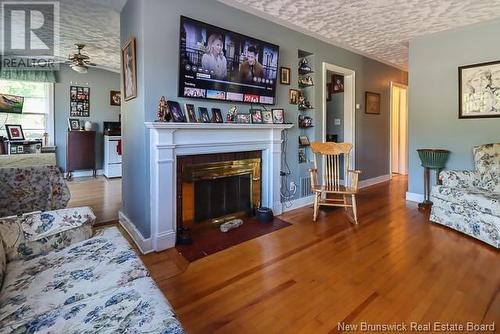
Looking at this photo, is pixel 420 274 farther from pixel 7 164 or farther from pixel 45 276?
pixel 7 164

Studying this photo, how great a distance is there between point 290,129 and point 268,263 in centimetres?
194

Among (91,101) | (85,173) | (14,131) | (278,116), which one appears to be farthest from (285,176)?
(14,131)

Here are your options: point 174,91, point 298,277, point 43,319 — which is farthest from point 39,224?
point 298,277

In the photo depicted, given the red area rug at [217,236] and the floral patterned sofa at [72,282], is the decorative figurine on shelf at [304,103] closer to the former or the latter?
the red area rug at [217,236]

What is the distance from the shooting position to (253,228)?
289 cm

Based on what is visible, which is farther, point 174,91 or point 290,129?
point 290,129

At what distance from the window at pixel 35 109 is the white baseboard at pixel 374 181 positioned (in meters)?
6.41

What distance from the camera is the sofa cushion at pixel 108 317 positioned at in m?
0.86

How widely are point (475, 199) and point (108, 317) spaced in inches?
122

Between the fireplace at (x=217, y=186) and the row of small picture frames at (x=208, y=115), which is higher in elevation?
the row of small picture frames at (x=208, y=115)

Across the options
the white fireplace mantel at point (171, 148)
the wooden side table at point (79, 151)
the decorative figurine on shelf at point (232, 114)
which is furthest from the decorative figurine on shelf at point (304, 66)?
the wooden side table at point (79, 151)

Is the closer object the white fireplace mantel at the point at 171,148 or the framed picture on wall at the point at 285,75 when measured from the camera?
the white fireplace mantel at the point at 171,148

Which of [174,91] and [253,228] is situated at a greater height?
[174,91]

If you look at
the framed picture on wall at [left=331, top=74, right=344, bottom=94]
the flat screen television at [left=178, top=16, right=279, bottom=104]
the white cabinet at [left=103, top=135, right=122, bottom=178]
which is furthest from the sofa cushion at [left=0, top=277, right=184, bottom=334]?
the white cabinet at [left=103, top=135, right=122, bottom=178]
